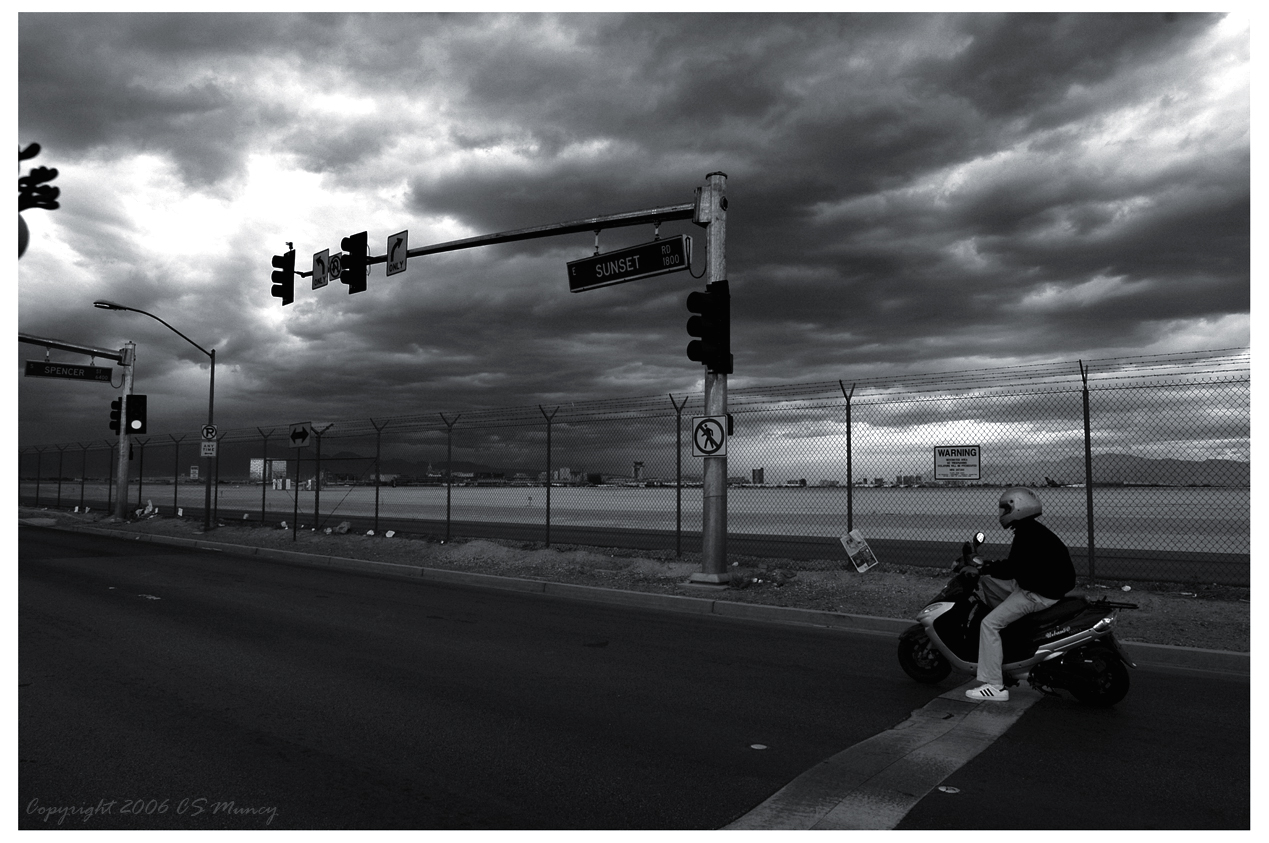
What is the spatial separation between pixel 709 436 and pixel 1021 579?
6.99 metres

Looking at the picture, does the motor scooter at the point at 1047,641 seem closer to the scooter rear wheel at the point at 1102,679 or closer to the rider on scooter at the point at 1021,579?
the scooter rear wheel at the point at 1102,679


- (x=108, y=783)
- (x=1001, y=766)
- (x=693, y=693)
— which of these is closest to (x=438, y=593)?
(x=693, y=693)

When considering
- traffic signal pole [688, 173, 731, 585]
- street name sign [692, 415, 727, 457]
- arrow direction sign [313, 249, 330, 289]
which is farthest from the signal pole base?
arrow direction sign [313, 249, 330, 289]

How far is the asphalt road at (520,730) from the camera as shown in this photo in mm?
4348

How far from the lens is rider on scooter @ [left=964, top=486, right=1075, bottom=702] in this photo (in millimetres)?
6461

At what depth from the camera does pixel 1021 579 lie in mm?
6535

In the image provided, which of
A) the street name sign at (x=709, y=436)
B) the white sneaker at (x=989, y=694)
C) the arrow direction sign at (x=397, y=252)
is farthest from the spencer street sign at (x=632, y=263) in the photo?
the white sneaker at (x=989, y=694)

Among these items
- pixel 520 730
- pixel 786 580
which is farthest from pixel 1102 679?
pixel 786 580

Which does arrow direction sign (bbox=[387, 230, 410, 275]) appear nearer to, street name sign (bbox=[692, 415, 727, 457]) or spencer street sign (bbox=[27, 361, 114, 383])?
street name sign (bbox=[692, 415, 727, 457])

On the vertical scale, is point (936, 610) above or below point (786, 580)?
above

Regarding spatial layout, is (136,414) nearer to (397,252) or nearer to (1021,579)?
(397,252)

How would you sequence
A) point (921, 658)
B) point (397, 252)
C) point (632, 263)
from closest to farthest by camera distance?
point (921, 658) < point (632, 263) < point (397, 252)

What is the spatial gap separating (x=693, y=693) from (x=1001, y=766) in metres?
2.45

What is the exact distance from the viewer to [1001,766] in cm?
500
